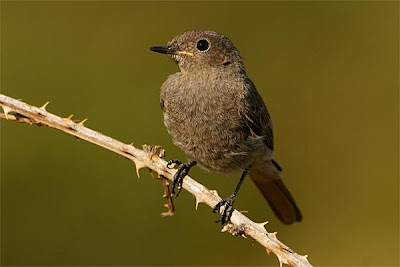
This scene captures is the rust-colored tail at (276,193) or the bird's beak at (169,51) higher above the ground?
the bird's beak at (169,51)

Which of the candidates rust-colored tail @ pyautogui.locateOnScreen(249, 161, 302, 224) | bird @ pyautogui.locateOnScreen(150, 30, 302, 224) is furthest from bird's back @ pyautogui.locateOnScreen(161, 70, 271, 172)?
rust-colored tail @ pyautogui.locateOnScreen(249, 161, 302, 224)

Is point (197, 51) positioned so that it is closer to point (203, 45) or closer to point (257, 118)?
point (203, 45)

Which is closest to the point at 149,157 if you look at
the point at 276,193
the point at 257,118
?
the point at 257,118

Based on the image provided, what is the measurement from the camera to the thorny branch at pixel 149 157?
3.14 meters

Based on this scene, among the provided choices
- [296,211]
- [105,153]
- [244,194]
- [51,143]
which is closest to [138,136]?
[105,153]

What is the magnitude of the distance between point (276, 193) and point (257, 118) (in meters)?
0.91

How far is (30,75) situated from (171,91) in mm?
1824

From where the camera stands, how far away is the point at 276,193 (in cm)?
588

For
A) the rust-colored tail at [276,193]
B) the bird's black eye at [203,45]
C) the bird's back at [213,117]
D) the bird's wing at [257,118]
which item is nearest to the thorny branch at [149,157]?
the bird's back at [213,117]

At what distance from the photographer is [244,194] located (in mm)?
6301

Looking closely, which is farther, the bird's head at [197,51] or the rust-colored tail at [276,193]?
the rust-colored tail at [276,193]

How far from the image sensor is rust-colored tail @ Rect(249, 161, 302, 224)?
18.9ft

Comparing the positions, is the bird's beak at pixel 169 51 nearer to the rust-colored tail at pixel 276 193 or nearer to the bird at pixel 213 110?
the bird at pixel 213 110

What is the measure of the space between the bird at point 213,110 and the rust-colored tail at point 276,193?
0.27 m
